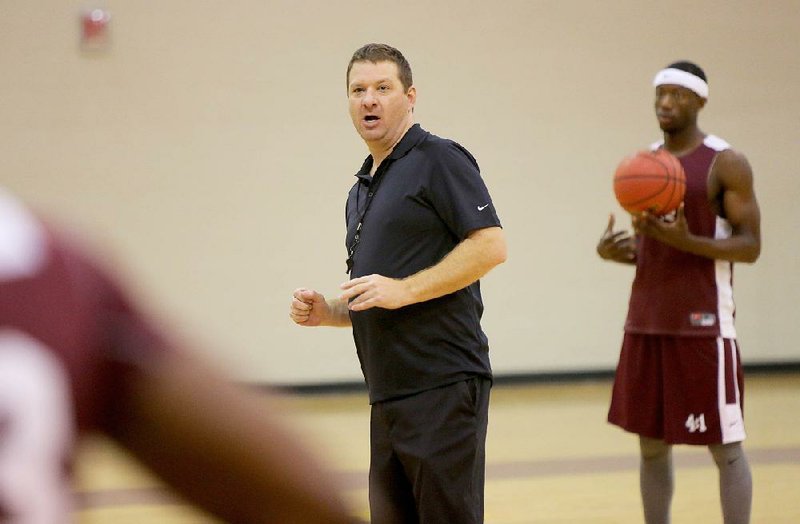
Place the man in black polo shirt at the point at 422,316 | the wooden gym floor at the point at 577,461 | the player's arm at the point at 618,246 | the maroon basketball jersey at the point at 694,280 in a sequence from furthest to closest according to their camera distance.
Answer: the wooden gym floor at the point at 577,461, the player's arm at the point at 618,246, the maroon basketball jersey at the point at 694,280, the man in black polo shirt at the point at 422,316

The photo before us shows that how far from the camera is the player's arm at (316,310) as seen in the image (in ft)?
10.5

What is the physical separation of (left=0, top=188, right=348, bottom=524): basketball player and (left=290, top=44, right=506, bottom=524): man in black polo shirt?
2.10m

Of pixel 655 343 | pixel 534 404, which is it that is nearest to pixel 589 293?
pixel 534 404

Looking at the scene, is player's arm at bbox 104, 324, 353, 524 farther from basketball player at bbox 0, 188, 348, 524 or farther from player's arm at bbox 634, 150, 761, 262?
player's arm at bbox 634, 150, 761, 262

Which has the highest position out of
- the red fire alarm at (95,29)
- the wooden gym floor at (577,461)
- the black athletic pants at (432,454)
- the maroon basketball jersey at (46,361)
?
the red fire alarm at (95,29)

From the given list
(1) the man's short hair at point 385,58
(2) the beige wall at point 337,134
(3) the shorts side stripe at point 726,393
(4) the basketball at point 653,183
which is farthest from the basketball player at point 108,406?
(2) the beige wall at point 337,134

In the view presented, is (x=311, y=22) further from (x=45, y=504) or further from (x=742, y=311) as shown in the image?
(x=45, y=504)

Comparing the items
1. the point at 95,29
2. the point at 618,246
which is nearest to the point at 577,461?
the point at 618,246

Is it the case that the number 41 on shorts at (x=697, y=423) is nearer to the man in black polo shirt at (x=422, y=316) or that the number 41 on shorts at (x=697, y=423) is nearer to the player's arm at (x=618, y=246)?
the player's arm at (x=618, y=246)

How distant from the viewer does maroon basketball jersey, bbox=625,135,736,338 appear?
13.0ft

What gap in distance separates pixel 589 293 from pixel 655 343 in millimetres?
4744

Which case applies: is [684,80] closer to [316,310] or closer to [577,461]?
[316,310]

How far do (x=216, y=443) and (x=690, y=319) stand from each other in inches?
132

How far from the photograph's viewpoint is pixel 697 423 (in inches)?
153
